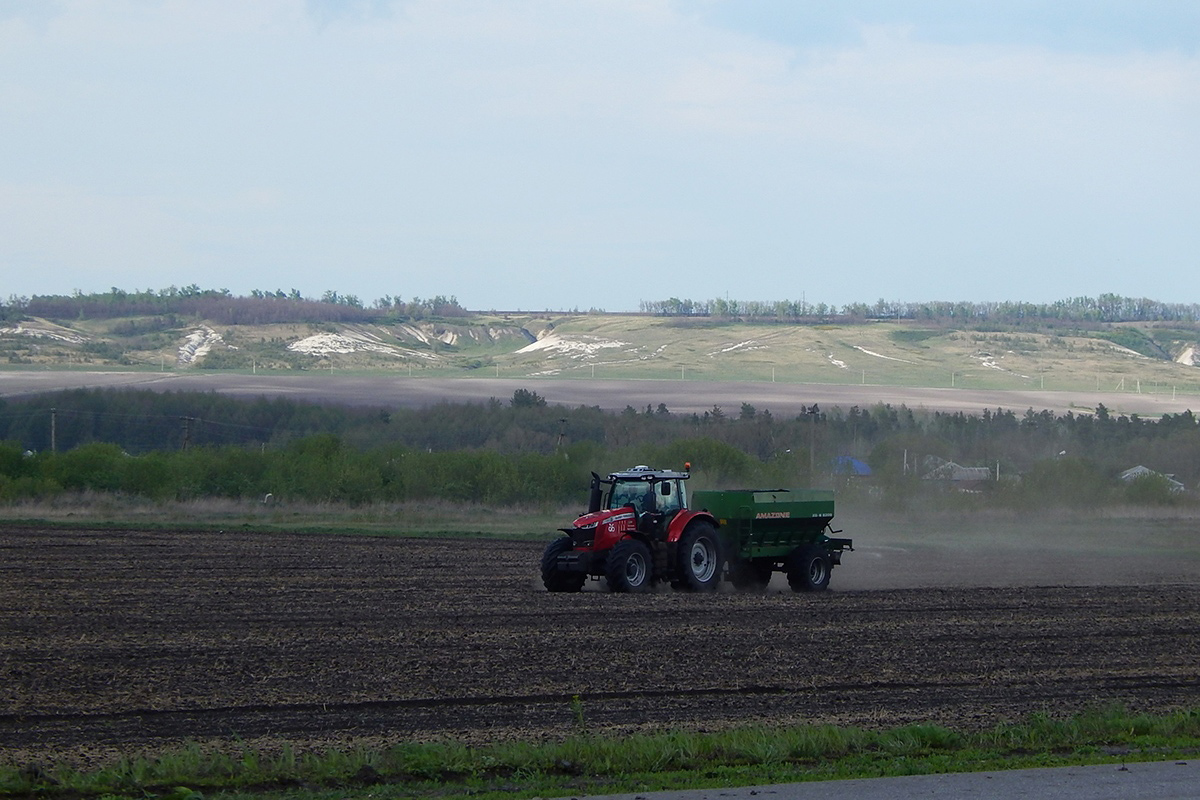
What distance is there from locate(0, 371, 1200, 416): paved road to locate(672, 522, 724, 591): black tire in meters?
53.2

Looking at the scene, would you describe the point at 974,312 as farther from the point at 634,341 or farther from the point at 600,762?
the point at 600,762

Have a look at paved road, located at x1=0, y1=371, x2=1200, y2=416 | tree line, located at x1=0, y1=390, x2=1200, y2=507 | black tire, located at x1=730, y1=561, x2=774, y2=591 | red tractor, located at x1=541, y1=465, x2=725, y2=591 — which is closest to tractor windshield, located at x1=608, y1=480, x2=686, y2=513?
red tractor, located at x1=541, y1=465, x2=725, y2=591

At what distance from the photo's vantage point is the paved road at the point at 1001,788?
9.17m

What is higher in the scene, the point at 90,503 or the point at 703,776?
the point at 703,776

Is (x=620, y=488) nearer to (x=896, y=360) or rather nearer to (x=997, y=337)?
(x=896, y=360)

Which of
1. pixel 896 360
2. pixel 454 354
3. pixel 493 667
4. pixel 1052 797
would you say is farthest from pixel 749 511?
pixel 454 354

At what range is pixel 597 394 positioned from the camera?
85.2 meters

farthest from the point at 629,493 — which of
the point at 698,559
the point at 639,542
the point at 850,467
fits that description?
the point at 850,467

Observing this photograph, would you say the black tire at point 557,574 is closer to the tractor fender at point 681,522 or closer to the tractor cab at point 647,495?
the tractor cab at point 647,495

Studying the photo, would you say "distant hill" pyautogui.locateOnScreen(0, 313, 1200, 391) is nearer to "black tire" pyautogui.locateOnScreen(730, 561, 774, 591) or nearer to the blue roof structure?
the blue roof structure

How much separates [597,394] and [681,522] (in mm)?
62995

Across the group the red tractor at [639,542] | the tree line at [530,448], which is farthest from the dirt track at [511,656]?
the tree line at [530,448]

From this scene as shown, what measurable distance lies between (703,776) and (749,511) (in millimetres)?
13618

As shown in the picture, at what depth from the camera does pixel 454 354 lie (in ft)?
454
